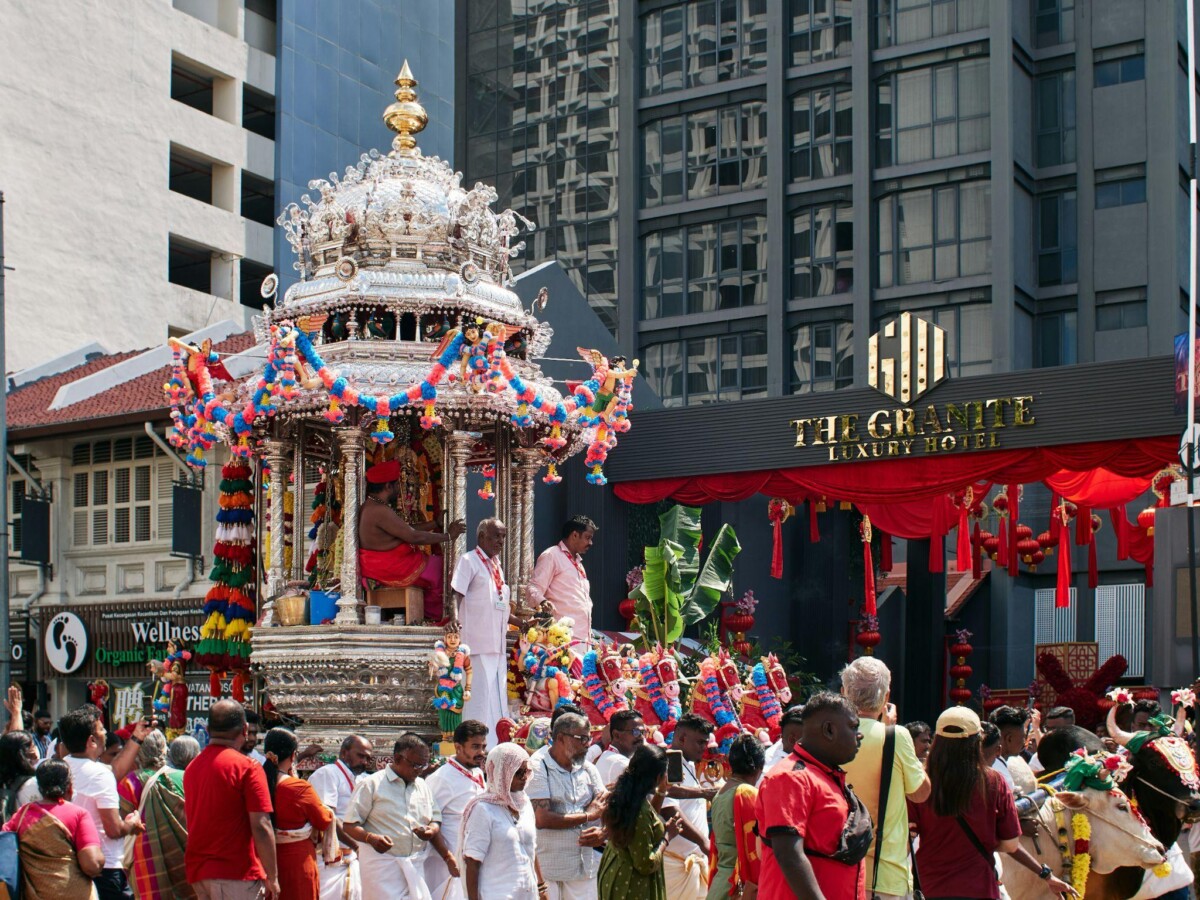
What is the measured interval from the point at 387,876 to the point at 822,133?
3688cm

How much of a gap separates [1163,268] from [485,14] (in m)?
20.5

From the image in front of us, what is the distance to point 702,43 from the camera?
47.2 m

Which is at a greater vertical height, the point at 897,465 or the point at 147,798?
the point at 897,465

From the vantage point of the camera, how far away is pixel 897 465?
2078 centimetres

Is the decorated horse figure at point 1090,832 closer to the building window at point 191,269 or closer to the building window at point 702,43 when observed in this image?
the building window at point 191,269

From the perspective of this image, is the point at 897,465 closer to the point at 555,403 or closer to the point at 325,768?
the point at 555,403

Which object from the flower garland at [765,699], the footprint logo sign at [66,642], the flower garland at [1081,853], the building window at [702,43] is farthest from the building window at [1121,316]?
the flower garland at [1081,853]

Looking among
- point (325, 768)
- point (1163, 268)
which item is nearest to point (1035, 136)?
point (1163, 268)

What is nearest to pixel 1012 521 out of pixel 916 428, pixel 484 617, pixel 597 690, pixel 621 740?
pixel 916 428

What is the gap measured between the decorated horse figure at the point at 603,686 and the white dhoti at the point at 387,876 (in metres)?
4.21

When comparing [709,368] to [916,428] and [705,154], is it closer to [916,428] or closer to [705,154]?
[705,154]

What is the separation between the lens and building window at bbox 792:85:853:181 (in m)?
44.9

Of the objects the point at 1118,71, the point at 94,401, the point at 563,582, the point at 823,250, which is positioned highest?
the point at 1118,71

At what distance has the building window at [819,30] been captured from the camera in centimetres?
4512
